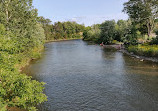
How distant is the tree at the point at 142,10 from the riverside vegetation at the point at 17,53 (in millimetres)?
35169

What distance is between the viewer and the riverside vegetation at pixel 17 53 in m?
9.80

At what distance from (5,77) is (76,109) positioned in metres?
8.73

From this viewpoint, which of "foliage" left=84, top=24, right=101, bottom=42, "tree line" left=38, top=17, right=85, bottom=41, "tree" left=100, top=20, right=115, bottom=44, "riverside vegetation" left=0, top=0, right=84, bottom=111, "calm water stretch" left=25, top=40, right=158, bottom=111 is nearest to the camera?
"riverside vegetation" left=0, top=0, right=84, bottom=111

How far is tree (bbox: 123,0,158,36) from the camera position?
5000 centimetres

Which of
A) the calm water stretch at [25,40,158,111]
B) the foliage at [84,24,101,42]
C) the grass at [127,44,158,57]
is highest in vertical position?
the foliage at [84,24,101,42]

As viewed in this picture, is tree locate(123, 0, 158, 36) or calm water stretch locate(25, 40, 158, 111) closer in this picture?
calm water stretch locate(25, 40, 158, 111)

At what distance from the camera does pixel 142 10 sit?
50812mm

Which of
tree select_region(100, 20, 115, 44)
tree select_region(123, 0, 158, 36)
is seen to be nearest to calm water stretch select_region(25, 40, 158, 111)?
tree select_region(123, 0, 158, 36)

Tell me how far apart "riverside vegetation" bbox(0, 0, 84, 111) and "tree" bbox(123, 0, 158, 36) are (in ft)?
115

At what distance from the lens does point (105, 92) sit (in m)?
19.6

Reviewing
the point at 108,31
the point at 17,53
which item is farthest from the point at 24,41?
the point at 108,31

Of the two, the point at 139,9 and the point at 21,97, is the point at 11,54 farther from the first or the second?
the point at 139,9

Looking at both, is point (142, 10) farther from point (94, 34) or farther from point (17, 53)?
point (94, 34)

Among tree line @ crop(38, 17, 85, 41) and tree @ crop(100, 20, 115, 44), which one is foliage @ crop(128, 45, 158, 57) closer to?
tree @ crop(100, 20, 115, 44)
